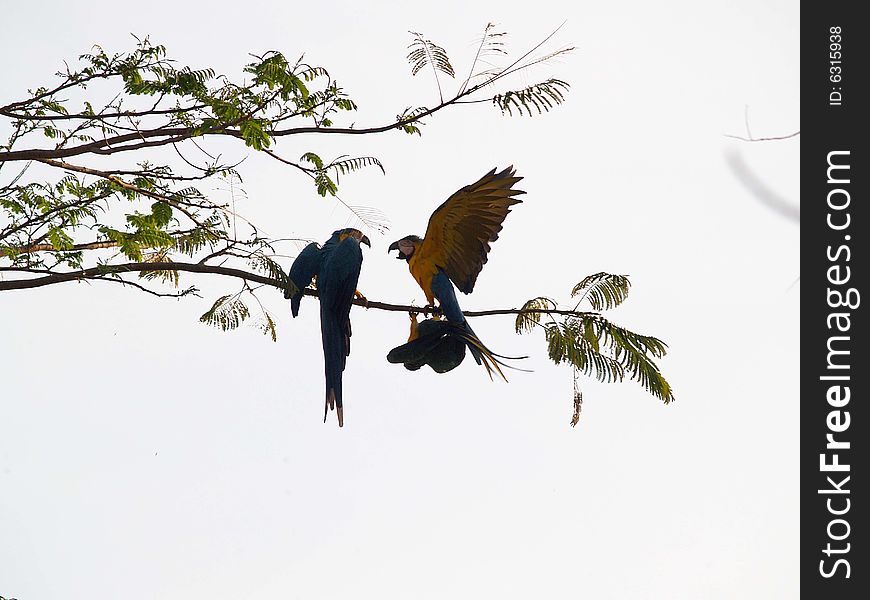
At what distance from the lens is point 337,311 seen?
177 cm

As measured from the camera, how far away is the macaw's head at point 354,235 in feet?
6.12

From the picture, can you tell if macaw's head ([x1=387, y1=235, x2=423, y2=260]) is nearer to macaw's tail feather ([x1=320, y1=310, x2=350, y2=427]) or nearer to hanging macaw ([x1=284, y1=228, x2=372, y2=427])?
hanging macaw ([x1=284, y1=228, x2=372, y2=427])

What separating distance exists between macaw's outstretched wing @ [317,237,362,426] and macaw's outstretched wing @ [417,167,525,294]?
0.15m

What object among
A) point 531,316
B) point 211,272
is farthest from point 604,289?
point 211,272

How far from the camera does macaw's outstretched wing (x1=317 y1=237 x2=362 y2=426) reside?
1750 millimetres
